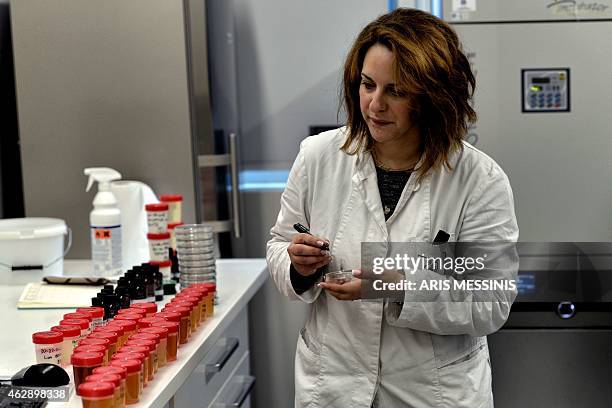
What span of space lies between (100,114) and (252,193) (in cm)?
62

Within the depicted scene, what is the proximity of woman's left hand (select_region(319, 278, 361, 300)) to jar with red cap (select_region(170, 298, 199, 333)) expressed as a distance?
0.39 meters

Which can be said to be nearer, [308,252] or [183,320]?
[308,252]

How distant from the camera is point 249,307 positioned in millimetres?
3154

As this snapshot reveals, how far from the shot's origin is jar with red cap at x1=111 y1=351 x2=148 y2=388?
170 cm

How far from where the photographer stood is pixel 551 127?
9.14 feet

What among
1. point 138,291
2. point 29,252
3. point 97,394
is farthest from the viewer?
point 29,252

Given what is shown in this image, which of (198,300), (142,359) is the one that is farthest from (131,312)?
(142,359)

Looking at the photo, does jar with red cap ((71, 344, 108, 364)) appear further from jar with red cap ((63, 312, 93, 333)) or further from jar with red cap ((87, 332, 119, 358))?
jar with red cap ((63, 312, 93, 333))

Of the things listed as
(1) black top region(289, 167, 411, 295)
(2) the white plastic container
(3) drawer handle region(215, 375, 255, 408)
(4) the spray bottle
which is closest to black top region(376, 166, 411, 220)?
(1) black top region(289, 167, 411, 295)

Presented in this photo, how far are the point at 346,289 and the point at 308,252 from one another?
0.12 m

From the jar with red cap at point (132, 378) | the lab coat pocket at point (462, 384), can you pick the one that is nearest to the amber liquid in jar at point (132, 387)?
the jar with red cap at point (132, 378)

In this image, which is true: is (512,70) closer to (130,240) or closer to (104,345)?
(130,240)

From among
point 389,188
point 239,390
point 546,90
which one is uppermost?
point 546,90

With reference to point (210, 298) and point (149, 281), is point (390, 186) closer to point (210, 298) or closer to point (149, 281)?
point (210, 298)
